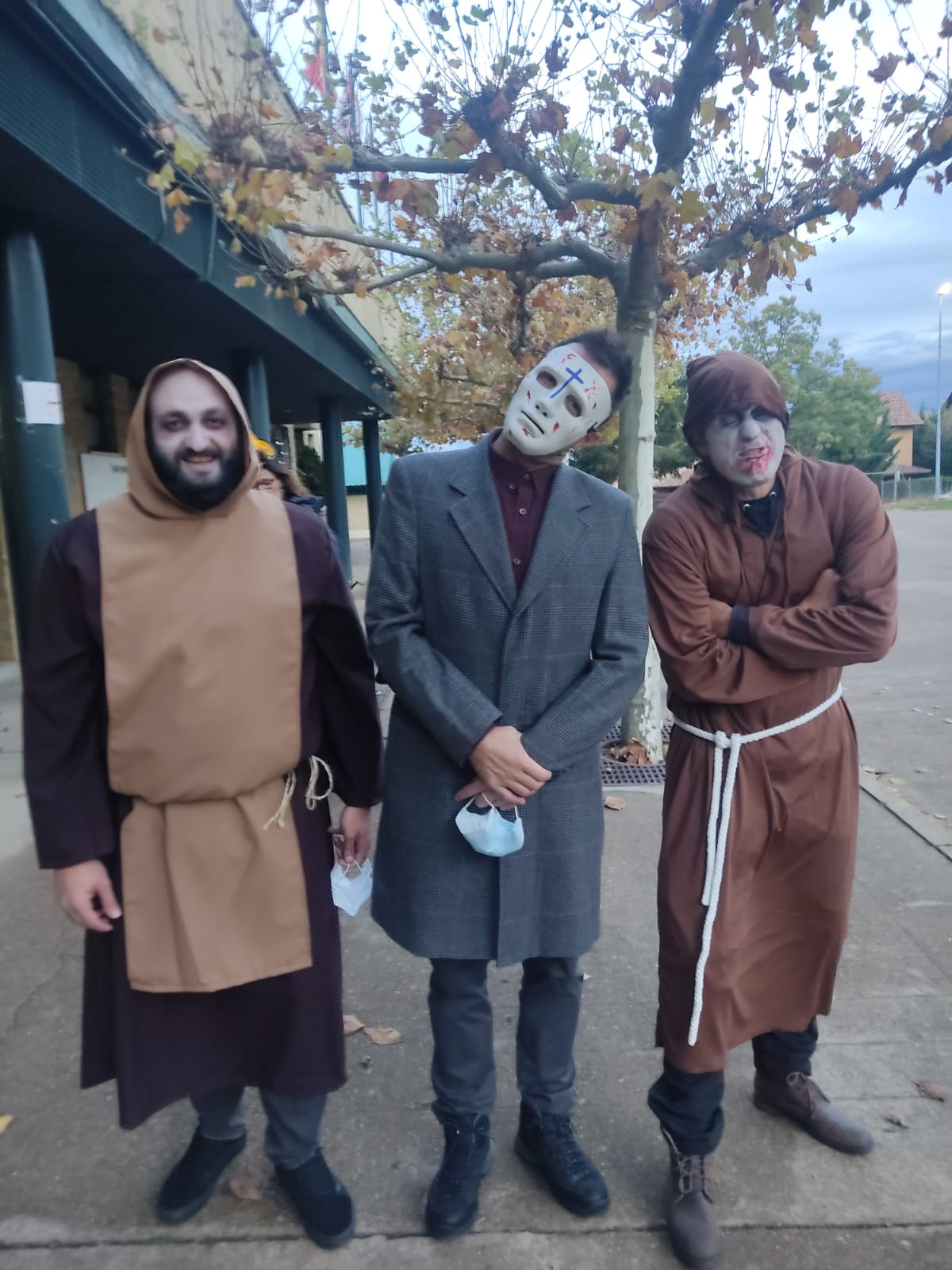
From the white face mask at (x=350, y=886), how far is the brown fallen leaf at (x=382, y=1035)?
914 millimetres

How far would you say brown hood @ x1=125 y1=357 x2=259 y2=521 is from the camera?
6.07 ft

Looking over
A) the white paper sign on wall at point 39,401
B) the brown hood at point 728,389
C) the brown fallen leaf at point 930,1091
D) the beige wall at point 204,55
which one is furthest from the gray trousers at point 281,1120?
the beige wall at point 204,55

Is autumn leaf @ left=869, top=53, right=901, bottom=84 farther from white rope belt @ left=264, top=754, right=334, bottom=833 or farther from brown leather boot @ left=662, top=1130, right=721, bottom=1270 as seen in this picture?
brown leather boot @ left=662, top=1130, right=721, bottom=1270

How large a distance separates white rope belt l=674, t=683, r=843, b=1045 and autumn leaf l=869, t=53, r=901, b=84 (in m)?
3.60

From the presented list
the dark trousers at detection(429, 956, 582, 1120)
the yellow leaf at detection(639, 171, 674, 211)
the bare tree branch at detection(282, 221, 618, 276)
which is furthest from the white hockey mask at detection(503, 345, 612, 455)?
the bare tree branch at detection(282, 221, 618, 276)

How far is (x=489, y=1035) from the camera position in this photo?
2.23 meters

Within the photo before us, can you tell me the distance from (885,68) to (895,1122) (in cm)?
433

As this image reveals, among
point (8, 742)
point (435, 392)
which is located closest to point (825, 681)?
point (8, 742)

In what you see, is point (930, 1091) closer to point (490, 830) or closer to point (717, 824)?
point (717, 824)

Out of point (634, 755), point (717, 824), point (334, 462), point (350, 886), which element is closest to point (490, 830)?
point (350, 886)

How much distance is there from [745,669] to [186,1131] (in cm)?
192

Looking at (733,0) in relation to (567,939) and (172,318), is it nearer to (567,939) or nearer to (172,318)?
(567,939)

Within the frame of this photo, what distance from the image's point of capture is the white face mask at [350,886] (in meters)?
2.16

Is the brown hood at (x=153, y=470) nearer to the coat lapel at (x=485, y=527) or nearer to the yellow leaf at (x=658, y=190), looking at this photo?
the coat lapel at (x=485, y=527)
